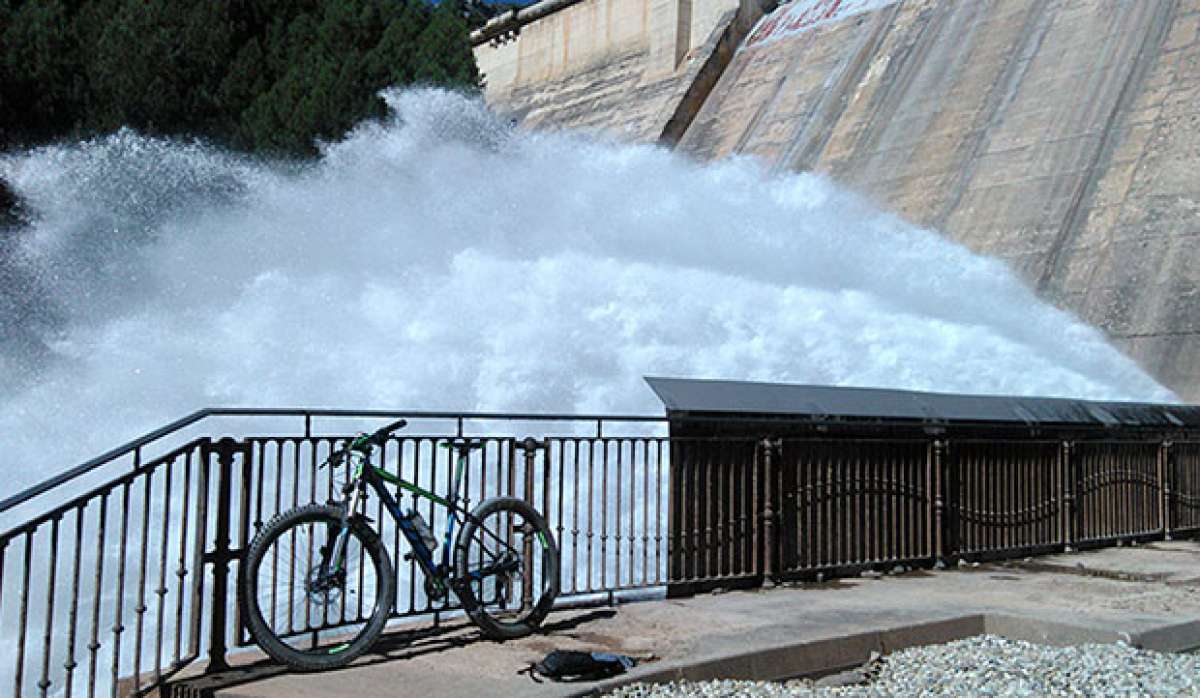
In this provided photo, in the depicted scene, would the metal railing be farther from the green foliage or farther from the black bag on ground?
the green foliage

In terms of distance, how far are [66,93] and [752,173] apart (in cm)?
1468

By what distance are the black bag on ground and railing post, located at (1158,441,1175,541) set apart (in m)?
8.23

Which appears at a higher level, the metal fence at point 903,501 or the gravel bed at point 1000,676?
the metal fence at point 903,501

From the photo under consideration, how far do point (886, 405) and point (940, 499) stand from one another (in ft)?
3.10

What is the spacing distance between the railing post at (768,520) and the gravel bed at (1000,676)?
185 cm

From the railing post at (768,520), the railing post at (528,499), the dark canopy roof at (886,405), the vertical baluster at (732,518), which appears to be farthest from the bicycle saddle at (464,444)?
the railing post at (768,520)

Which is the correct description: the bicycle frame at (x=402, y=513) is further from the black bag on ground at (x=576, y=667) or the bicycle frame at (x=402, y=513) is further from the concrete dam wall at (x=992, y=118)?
the concrete dam wall at (x=992, y=118)

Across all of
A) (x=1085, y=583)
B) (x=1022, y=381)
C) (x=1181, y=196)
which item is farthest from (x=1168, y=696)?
(x=1181, y=196)

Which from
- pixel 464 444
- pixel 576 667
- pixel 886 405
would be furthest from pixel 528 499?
pixel 886 405

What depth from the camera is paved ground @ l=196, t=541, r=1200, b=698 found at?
494 centimetres

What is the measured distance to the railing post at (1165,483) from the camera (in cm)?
1120

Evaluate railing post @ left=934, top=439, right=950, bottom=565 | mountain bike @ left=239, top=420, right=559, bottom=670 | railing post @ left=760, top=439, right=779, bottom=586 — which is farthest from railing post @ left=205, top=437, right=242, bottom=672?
railing post @ left=934, top=439, right=950, bottom=565

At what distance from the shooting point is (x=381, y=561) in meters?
5.45

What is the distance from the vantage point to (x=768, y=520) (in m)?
7.80
